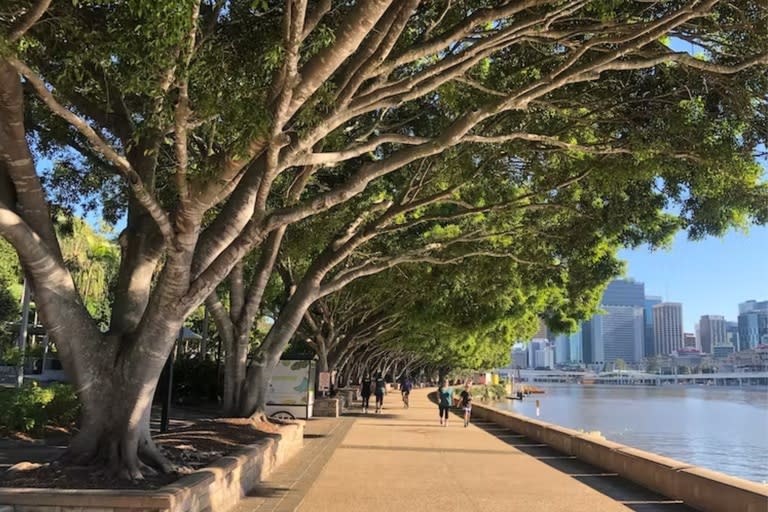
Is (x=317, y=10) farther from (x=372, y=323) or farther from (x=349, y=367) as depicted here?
(x=349, y=367)

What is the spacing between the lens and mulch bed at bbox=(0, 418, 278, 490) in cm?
→ 732

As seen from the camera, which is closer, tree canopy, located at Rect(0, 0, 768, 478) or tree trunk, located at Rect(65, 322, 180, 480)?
tree canopy, located at Rect(0, 0, 768, 478)

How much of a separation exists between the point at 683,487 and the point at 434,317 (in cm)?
1784

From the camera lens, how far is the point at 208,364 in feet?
91.8

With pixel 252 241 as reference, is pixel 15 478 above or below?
below

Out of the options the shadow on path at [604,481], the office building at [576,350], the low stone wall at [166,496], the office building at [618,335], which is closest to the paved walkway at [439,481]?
the shadow on path at [604,481]

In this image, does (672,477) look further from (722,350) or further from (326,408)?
(722,350)

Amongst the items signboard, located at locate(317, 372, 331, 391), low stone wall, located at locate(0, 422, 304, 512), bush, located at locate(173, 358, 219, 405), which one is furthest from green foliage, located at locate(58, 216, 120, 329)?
low stone wall, located at locate(0, 422, 304, 512)

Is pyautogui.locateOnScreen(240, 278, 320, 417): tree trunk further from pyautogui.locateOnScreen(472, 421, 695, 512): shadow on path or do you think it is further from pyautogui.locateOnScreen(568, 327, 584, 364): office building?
pyautogui.locateOnScreen(568, 327, 584, 364): office building

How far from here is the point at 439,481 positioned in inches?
429

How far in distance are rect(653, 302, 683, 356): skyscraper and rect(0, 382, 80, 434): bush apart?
433 ft

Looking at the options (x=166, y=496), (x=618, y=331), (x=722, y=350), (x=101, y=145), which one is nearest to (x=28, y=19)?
(x=101, y=145)

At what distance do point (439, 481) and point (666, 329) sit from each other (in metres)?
142

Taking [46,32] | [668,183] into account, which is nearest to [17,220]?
[46,32]
